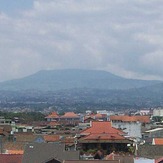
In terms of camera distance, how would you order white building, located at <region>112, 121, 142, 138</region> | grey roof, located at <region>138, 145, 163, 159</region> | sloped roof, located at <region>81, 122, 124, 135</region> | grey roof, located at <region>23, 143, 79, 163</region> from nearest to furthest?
1. grey roof, located at <region>23, 143, 79, 163</region>
2. grey roof, located at <region>138, 145, 163, 159</region>
3. sloped roof, located at <region>81, 122, 124, 135</region>
4. white building, located at <region>112, 121, 142, 138</region>

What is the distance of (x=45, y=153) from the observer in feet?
96.0

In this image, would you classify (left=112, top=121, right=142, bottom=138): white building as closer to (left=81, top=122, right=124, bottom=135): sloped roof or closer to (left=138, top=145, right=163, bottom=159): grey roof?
(left=81, top=122, right=124, bottom=135): sloped roof

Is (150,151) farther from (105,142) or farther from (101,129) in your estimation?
(101,129)

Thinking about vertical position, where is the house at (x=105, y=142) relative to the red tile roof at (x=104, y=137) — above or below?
below

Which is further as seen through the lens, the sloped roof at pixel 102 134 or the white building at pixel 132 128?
the white building at pixel 132 128

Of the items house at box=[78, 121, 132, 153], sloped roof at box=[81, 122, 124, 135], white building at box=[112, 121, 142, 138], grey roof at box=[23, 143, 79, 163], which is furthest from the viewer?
white building at box=[112, 121, 142, 138]

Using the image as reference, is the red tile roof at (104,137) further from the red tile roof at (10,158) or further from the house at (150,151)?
the red tile roof at (10,158)

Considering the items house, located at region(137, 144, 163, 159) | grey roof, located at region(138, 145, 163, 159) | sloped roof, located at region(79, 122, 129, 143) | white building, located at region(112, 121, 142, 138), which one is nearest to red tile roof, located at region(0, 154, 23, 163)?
grey roof, located at region(138, 145, 163, 159)

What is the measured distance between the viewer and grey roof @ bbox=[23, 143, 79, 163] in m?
28.6

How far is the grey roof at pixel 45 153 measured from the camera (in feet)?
94.0

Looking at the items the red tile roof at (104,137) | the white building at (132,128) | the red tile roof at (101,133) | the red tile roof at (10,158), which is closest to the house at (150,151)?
the red tile roof at (104,137)

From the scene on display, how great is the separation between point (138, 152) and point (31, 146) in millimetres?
8210

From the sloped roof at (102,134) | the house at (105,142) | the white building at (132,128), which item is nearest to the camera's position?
the house at (105,142)

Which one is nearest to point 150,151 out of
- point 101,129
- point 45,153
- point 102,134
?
point 102,134
